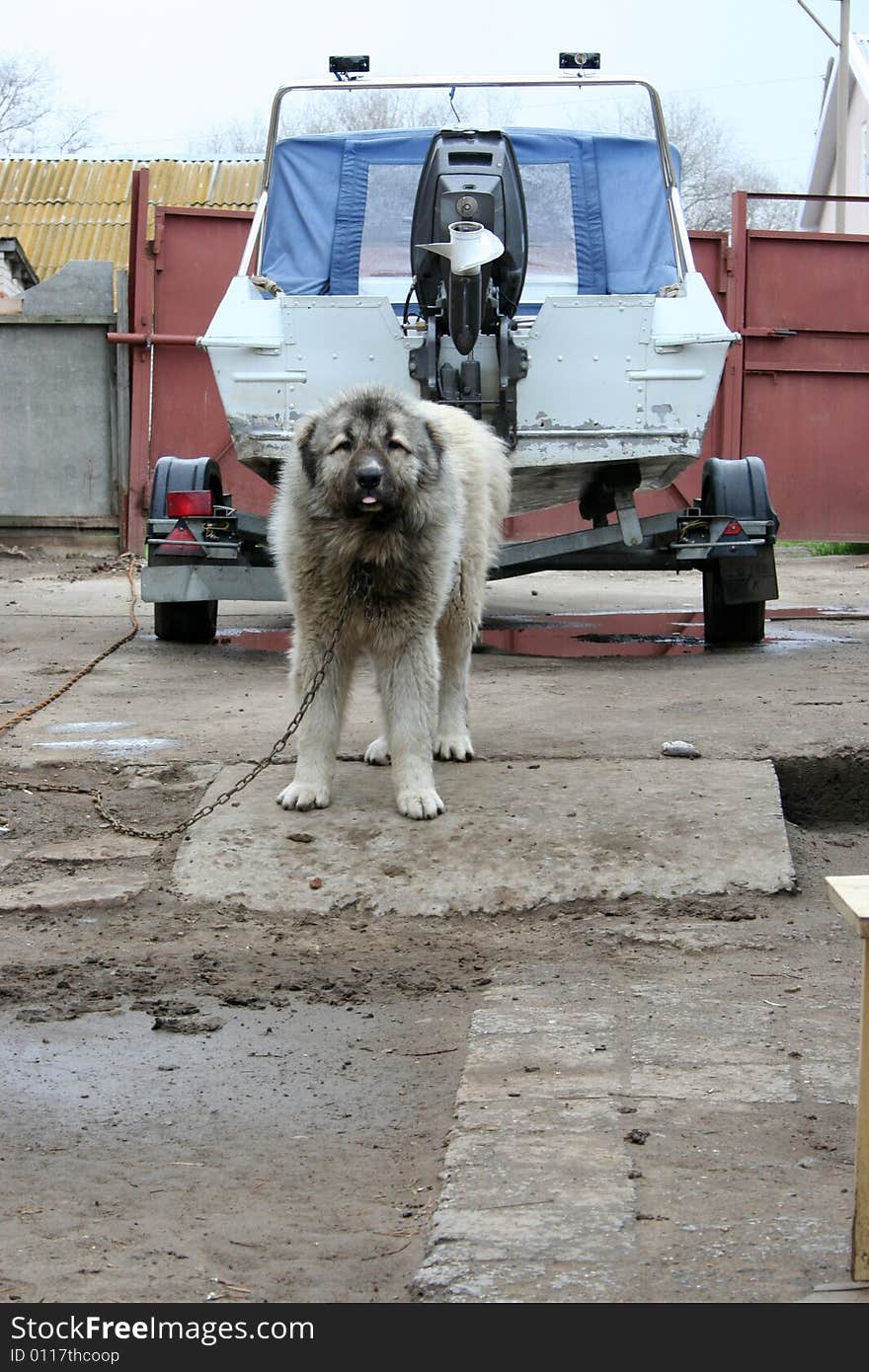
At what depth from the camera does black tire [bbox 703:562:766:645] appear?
9289 mm

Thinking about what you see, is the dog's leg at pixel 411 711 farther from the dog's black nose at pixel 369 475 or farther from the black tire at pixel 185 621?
the black tire at pixel 185 621

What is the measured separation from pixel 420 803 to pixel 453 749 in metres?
0.84

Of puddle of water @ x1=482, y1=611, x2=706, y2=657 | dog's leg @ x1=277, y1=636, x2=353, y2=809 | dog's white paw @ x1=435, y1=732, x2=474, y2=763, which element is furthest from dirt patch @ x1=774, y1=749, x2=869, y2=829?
puddle of water @ x1=482, y1=611, x2=706, y2=657

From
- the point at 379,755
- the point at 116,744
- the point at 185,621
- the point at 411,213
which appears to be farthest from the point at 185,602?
the point at 379,755

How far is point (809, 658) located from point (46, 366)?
9.89 meters

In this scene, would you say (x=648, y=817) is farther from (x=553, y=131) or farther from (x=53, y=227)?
(x=53, y=227)

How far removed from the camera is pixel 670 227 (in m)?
9.60

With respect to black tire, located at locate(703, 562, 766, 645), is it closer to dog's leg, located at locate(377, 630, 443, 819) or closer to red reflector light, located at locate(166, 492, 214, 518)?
red reflector light, located at locate(166, 492, 214, 518)

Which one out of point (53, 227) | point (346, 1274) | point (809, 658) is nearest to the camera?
point (346, 1274)

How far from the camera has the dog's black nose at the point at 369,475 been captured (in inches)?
209

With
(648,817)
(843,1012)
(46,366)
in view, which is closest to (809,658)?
(648,817)

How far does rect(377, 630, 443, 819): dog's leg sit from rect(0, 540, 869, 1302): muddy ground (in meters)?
0.31

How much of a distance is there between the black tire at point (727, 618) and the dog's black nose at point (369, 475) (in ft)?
14.0

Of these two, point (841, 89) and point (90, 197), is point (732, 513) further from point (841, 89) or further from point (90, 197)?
point (90, 197)
